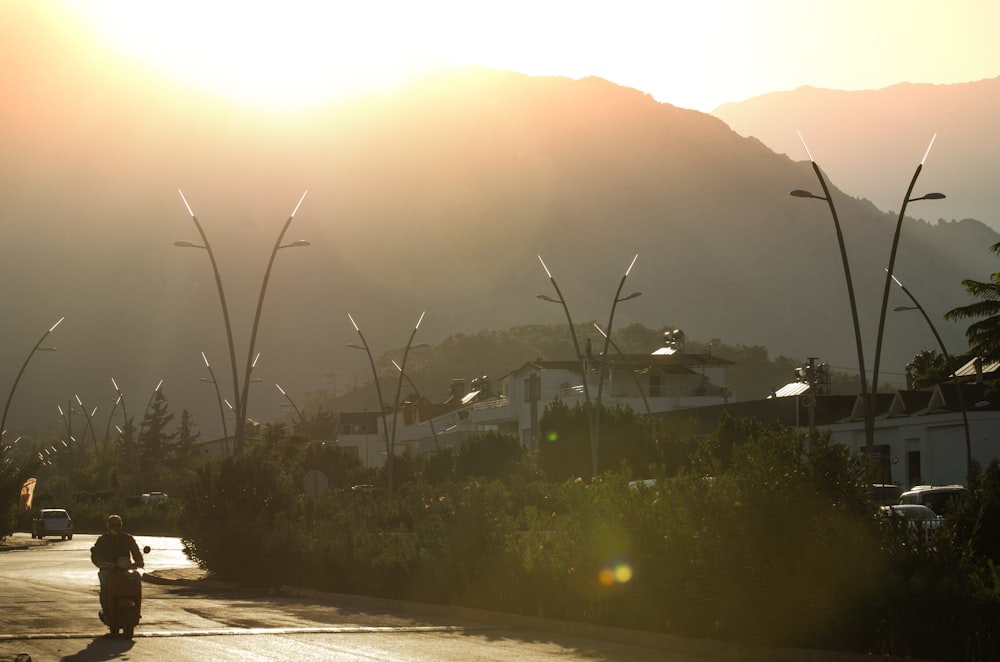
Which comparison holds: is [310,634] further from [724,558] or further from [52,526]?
[52,526]

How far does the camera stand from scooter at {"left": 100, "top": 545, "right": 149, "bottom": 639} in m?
16.2

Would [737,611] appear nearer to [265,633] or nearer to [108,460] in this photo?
[265,633]

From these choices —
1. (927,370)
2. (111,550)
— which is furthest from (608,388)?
(111,550)

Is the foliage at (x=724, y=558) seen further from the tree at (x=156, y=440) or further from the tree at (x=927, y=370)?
the tree at (x=156, y=440)

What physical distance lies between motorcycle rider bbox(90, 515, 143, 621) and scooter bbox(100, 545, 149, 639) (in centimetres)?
10

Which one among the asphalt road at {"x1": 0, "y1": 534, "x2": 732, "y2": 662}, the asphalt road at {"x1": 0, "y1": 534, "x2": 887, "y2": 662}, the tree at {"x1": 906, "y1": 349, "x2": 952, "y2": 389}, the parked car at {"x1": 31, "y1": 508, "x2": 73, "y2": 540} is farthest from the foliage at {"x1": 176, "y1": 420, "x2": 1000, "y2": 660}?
the tree at {"x1": 906, "y1": 349, "x2": 952, "y2": 389}

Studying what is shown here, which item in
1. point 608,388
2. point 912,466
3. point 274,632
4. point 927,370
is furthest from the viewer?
point 927,370

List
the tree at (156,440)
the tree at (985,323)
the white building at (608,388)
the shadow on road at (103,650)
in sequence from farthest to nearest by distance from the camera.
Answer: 1. the tree at (156,440)
2. the white building at (608,388)
3. the tree at (985,323)
4. the shadow on road at (103,650)

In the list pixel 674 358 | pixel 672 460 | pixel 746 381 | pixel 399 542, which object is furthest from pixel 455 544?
pixel 746 381

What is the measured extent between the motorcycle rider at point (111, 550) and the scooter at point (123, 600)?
0.10 m

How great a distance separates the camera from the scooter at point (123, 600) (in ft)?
53.3

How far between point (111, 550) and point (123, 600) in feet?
3.09

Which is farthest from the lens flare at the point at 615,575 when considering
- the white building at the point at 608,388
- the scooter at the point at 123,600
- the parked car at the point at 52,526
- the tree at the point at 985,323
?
the white building at the point at 608,388

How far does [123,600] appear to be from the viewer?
16.4m
